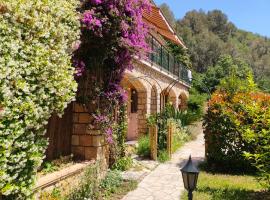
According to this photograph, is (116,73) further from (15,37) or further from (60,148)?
(15,37)

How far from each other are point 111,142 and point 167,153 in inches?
162

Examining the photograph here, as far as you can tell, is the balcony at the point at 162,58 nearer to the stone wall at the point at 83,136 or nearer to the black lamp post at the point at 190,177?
the stone wall at the point at 83,136

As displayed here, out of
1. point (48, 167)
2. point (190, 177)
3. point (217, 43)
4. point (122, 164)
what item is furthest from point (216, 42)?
point (190, 177)

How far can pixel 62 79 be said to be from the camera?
226 inches

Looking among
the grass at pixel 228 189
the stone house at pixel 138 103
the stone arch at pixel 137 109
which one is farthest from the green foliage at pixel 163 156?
the stone arch at pixel 137 109

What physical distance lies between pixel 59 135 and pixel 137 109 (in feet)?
29.7

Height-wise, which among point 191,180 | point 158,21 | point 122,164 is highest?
point 158,21

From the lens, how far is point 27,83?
490 cm

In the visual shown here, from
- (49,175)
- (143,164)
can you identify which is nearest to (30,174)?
(49,175)

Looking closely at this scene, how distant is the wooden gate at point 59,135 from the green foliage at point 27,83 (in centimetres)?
157

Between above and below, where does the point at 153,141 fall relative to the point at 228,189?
above

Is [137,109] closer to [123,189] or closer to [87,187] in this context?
[123,189]

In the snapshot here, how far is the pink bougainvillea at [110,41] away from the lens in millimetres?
7688

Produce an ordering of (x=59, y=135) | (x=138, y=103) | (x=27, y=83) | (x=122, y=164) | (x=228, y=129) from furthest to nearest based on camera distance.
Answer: (x=138, y=103), (x=228, y=129), (x=122, y=164), (x=59, y=135), (x=27, y=83)
